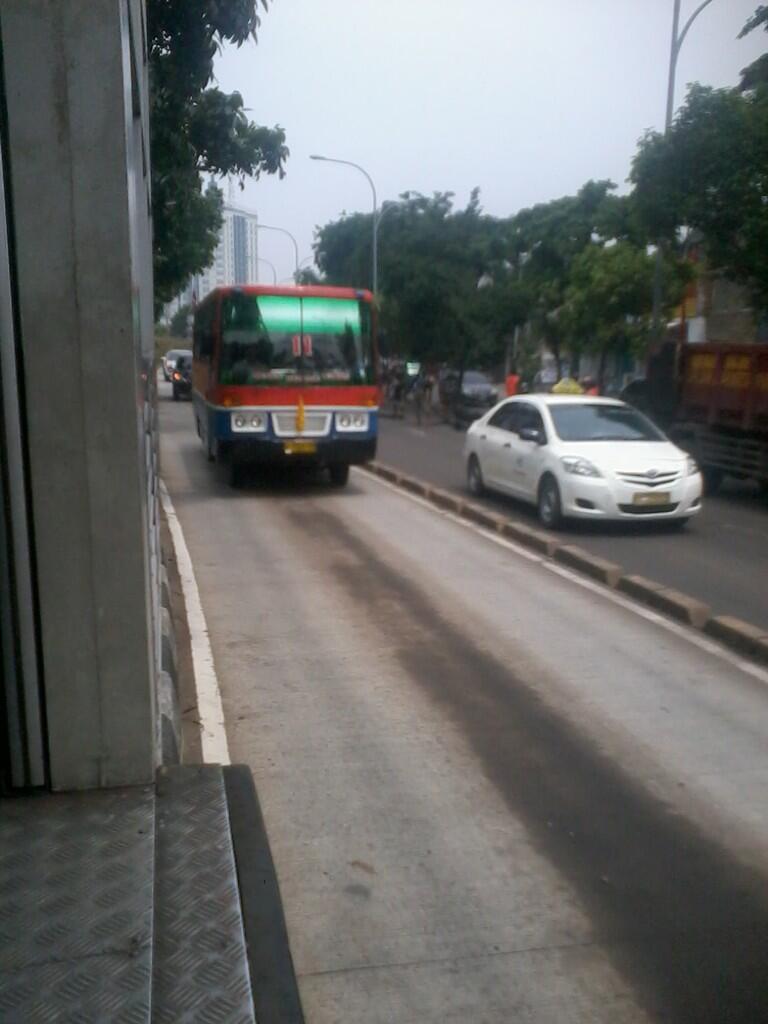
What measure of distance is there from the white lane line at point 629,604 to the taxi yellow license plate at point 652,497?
62.0 inches

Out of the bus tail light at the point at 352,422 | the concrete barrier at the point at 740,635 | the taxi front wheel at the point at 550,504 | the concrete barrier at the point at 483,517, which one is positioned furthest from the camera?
the bus tail light at the point at 352,422

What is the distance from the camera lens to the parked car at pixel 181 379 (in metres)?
44.9

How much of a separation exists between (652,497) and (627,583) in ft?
10.5

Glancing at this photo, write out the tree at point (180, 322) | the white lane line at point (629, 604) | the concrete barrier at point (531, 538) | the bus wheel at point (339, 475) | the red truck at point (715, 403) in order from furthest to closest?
the tree at point (180, 322) → the bus wheel at point (339, 475) → the red truck at point (715, 403) → the concrete barrier at point (531, 538) → the white lane line at point (629, 604)

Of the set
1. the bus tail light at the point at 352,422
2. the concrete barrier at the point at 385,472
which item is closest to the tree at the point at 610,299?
the concrete barrier at the point at 385,472

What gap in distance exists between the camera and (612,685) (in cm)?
708

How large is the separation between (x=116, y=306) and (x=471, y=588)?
6.70 meters

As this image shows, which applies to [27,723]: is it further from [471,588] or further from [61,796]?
[471,588]

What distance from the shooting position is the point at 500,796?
17.4 ft

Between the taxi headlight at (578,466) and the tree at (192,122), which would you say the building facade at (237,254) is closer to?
the tree at (192,122)

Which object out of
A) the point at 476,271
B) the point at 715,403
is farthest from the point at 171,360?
the point at 715,403

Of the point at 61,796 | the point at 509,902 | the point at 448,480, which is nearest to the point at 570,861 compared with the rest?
the point at 509,902

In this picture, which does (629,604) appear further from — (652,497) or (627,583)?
(652,497)

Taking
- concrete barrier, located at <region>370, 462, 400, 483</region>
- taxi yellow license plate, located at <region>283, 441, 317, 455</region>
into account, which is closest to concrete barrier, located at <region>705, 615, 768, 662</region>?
taxi yellow license plate, located at <region>283, 441, 317, 455</region>
